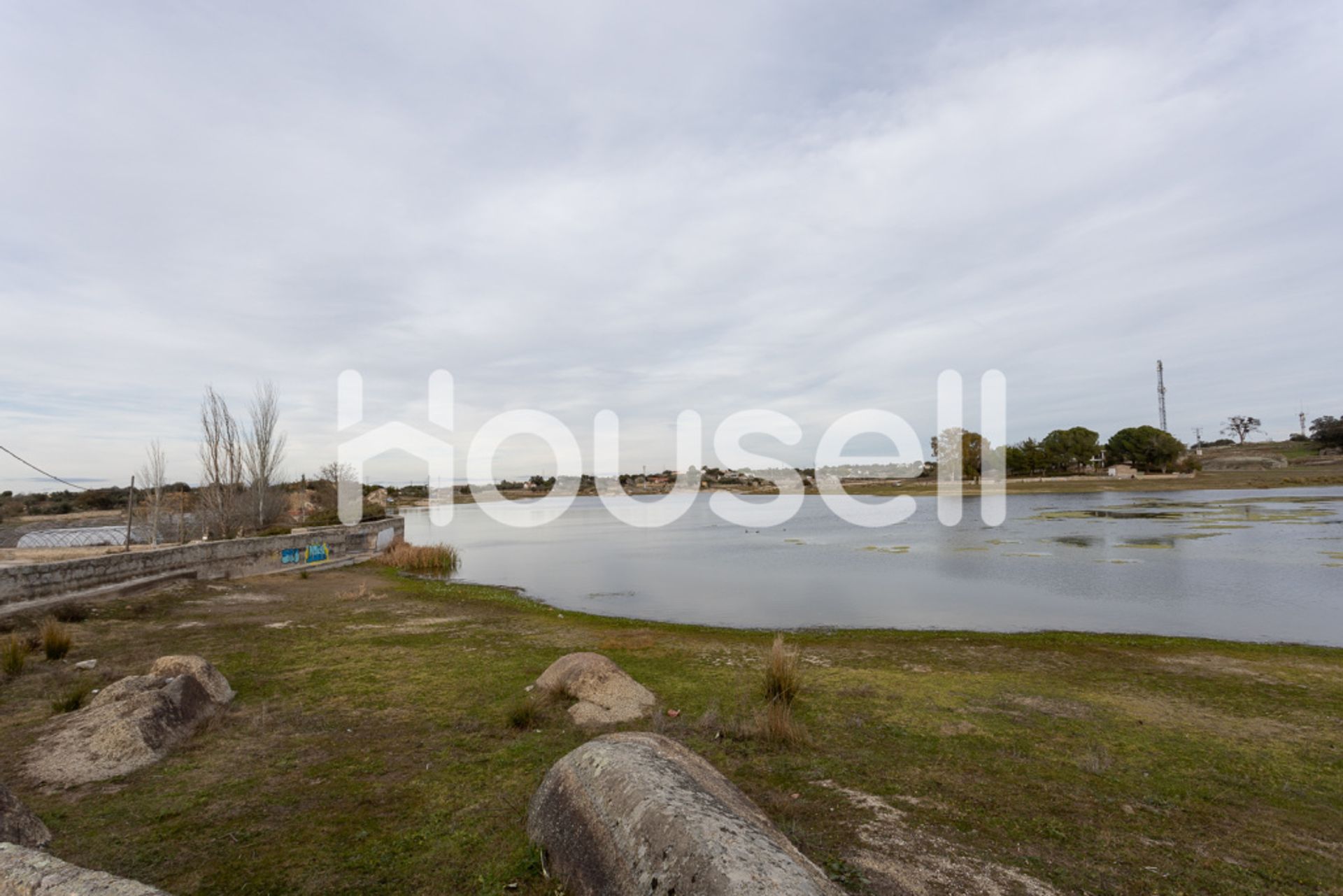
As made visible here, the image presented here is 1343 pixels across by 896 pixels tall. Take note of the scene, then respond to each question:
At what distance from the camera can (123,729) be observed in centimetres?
595

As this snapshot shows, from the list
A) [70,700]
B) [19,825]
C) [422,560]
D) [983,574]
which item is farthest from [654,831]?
[422,560]

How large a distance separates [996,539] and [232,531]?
1619 inches

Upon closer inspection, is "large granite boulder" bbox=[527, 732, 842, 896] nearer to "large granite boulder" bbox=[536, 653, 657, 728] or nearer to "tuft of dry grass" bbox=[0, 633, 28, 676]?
"large granite boulder" bbox=[536, 653, 657, 728]

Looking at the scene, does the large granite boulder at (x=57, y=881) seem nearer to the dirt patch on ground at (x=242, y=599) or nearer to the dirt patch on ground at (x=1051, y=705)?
the dirt patch on ground at (x=1051, y=705)

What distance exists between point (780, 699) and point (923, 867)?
3494 millimetres

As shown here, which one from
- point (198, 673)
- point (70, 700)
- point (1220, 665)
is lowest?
point (1220, 665)

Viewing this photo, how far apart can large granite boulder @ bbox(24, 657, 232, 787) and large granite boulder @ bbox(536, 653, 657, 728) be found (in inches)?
152

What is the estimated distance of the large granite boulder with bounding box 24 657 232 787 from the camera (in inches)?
219

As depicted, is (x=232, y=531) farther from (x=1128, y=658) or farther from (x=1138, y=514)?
(x=1138, y=514)

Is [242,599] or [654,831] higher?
[654,831]

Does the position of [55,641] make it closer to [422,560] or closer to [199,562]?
[199,562]

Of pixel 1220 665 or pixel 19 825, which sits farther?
pixel 1220 665

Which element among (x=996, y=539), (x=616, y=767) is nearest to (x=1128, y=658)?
(x=616, y=767)

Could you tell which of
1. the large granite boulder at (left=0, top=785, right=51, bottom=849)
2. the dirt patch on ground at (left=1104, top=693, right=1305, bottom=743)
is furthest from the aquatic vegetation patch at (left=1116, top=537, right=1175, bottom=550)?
the large granite boulder at (left=0, top=785, right=51, bottom=849)
